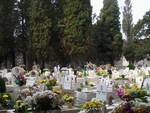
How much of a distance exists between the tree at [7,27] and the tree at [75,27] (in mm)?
5600

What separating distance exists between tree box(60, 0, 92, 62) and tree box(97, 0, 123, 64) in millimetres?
7649

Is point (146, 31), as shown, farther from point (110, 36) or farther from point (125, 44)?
point (110, 36)

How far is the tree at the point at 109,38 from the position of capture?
2413 inches

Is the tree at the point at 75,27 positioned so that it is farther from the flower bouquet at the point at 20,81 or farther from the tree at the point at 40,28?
the flower bouquet at the point at 20,81

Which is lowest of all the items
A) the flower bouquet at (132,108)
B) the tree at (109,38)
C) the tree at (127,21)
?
the flower bouquet at (132,108)

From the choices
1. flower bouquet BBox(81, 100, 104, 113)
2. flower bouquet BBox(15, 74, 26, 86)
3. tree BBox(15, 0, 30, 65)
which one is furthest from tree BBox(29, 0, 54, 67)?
flower bouquet BBox(81, 100, 104, 113)

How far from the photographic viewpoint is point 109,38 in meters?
61.9

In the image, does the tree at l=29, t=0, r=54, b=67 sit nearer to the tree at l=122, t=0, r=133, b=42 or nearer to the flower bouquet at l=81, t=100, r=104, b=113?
the tree at l=122, t=0, r=133, b=42

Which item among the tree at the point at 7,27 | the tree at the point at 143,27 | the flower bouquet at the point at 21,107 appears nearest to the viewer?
the flower bouquet at the point at 21,107

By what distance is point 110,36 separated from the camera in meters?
62.3

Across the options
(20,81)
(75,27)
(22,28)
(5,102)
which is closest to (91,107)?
(5,102)

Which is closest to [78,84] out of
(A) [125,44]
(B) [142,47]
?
(B) [142,47]

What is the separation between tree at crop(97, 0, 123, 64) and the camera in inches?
→ 2413

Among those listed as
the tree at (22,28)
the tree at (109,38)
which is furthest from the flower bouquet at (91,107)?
the tree at (109,38)
